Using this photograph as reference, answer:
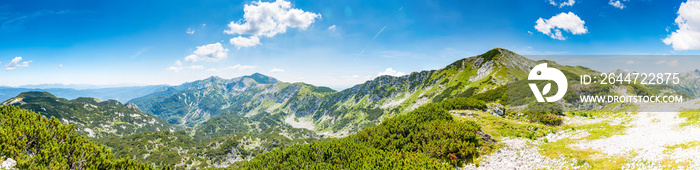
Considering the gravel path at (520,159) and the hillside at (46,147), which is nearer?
the hillside at (46,147)

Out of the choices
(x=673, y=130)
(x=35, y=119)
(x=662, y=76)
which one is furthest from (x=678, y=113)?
(x=35, y=119)

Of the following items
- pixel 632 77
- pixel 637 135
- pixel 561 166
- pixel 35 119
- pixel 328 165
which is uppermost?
pixel 632 77

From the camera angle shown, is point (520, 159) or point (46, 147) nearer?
point (46, 147)

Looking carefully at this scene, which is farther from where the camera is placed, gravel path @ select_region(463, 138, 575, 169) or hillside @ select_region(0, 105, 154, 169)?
gravel path @ select_region(463, 138, 575, 169)

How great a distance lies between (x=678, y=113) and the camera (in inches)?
1277

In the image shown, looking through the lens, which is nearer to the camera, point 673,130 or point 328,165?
point 673,130

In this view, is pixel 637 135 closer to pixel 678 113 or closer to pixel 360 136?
pixel 678 113

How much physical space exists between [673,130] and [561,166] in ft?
52.6

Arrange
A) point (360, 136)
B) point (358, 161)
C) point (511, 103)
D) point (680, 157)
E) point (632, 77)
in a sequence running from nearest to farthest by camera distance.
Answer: point (680, 157) < point (358, 161) < point (632, 77) < point (360, 136) < point (511, 103)

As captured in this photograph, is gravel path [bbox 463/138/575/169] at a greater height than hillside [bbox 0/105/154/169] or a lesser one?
lesser

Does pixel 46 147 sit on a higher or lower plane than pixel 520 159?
higher

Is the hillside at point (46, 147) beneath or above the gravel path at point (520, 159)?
above

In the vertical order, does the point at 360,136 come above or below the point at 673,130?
below

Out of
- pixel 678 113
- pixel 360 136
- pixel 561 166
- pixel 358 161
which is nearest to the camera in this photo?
pixel 561 166
